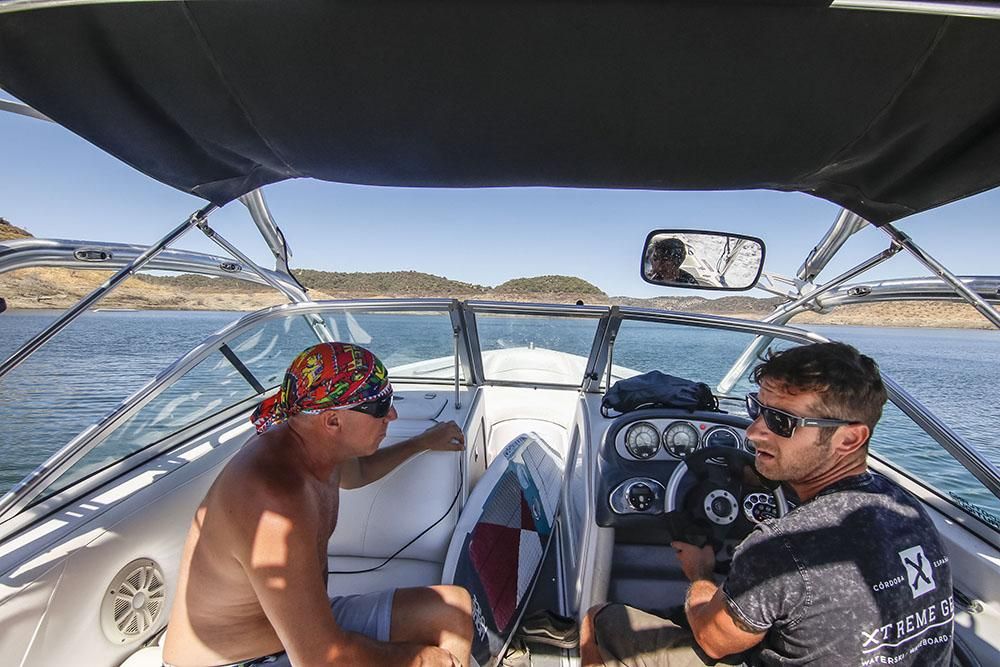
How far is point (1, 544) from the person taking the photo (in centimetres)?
158

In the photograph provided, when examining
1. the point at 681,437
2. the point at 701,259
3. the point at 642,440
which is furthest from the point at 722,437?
the point at 701,259

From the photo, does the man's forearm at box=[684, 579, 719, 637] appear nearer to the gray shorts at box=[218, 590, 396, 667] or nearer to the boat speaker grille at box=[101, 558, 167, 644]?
the gray shorts at box=[218, 590, 396, 667]

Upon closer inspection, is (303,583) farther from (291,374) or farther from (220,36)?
(220,36)

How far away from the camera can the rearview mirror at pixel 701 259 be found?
2.27 metres

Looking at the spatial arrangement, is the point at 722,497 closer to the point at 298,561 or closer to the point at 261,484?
the point at 298,561

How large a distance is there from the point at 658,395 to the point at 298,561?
2.03 m

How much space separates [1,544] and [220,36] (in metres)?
1.77

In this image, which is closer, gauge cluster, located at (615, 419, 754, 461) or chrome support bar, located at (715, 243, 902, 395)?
chrome support bar, located at (715, 243, 902, 395)

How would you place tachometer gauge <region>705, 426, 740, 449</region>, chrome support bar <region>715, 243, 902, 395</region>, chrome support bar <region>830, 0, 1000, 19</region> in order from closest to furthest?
1. chrome support bar <region>830, 0, 1000, 19</region>
2. chrome support bar <region>715, 243, 902, 395</region>
3. tachometer gauge <region>705, 426, 740, 449</region>

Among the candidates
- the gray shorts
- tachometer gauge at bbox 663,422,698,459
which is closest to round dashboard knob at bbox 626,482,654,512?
tachometer gauge at bbox 663,422,698,459

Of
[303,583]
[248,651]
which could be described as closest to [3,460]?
[248,651]

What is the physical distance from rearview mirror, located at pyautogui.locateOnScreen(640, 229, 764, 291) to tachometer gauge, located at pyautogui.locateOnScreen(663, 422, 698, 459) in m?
0.71

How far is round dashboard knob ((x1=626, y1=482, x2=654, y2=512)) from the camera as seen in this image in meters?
2.16

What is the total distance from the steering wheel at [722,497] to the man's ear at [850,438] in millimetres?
661
